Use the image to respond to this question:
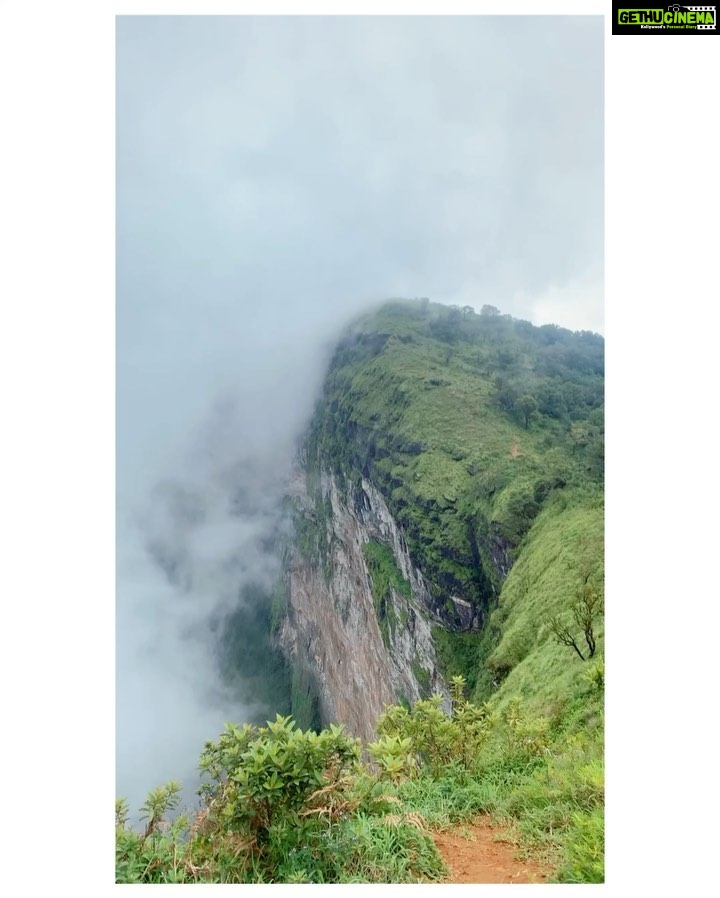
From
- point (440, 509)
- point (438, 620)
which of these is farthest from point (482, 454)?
point (438, 620)

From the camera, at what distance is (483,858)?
2803 mm

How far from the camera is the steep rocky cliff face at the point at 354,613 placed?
21.2 m

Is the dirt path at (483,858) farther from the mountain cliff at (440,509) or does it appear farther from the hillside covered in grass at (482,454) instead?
the hillside covered in grass at (482,454)

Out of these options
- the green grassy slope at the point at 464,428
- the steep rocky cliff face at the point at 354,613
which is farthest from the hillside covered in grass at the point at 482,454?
the steep rocky cliff face at the point at 354,613

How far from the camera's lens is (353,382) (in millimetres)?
32281

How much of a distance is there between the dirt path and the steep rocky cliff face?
16.4 m

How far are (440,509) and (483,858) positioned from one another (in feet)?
59.5

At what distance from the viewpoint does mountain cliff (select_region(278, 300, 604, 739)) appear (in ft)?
50.8

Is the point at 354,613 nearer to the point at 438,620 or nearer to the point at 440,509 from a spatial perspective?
the point at 438,620

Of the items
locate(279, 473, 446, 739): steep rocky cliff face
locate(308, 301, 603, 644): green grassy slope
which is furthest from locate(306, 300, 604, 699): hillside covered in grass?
locate(279, 473, 446, 739): steep rocky cliff face

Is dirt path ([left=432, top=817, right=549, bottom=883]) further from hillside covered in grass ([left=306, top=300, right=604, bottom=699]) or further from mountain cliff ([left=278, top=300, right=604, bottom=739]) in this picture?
hillside covered in grass ([left=306, top=300, right=604, bottom=699])

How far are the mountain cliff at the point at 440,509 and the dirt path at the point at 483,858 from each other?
13.0ft
